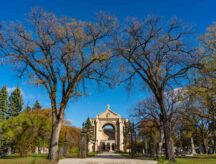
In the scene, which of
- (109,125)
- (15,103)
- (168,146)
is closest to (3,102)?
(15,103)

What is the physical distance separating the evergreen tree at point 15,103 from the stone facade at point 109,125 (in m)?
25.0

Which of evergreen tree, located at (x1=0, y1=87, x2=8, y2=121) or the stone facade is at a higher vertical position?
evergreen tree, located at (x1=0, y1=87, x2=8, y2=121)

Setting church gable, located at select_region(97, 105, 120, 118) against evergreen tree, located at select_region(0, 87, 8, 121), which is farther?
church gable, located at select_region(97, 105, 120, 118)

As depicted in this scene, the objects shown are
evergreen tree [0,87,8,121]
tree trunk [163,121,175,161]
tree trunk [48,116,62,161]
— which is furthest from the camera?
evergreen tree [0,87,8,121]

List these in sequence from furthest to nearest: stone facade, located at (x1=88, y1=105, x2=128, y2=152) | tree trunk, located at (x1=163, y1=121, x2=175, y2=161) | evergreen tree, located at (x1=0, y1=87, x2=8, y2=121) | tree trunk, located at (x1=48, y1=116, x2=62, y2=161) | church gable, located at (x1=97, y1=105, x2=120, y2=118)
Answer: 1. church gable, located at (x1=97, y1=105, x2=120, y2=118)
2. stone facade, located at (x1=88, y1=105, x2=128, y2=152)
3. evergreen tree, located at (x1=0, y1=87, x2=8, y2=121)
4. tree trunk, located at (x1=163, y1=121, x2=175, y2=161)
5. tree trunk, located at (x1=48, y1=116, x2=62, y2=161)

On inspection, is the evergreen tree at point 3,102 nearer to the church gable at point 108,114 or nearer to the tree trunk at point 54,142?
the church gable at point 108,114

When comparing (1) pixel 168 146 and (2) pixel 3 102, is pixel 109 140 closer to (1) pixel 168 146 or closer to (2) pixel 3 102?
(2) pixel 3 102

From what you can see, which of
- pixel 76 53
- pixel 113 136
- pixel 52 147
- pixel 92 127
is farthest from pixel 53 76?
pixel 113 136

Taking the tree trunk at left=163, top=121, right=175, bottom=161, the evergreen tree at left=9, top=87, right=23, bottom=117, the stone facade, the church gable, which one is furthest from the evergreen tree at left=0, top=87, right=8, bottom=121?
the tree trunk at left=163, top=121, right=175, bottom=161

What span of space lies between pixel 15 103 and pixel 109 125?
31449mm

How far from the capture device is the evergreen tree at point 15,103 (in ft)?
177

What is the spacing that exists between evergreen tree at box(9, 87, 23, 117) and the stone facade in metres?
25.0

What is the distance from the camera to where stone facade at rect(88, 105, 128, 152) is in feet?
233

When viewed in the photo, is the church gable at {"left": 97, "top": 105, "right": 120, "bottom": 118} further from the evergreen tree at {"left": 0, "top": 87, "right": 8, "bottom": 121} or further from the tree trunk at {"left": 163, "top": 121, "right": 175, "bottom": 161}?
the tree trunk at {"left": 163, "top": 121, "right": 175, "bottom": 161}
